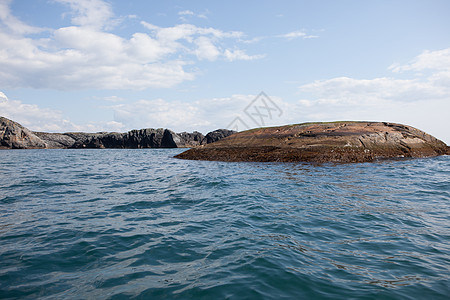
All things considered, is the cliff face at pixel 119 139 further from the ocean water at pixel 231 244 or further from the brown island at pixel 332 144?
the ocean water at pixel 231 244

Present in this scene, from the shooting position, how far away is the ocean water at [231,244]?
2.46 m

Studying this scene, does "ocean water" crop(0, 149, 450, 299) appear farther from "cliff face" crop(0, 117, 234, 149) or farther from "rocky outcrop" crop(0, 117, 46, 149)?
"rocky outcrop" crop(0, 117, 46, 149)

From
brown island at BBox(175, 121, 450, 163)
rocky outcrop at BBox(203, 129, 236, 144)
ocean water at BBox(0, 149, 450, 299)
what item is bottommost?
ocean water at BBox(0, 149, 450, 299)

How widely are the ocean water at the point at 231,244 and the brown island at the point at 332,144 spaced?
16.8 ft

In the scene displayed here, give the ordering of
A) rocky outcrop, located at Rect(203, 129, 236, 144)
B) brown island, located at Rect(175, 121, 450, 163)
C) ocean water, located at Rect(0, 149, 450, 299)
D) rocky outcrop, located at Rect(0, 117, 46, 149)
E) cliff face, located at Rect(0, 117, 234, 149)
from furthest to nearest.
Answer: cliff face, located at Rect(0, 117, 234, 149) < rocky outcrop, located at Rect(0, 117, 46, 149) < rocky outcrop, located at Rect(203, 129, 236, 144) < brown island, located at Rect(175, 121, 450, 163) < ocean water, located at Rect(0, 149, 450, 299)

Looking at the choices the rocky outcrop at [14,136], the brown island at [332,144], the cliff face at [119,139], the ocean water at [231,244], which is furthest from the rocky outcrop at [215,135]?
the rocky outcrop at [14,136]

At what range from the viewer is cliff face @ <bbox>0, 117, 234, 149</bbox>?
193 ft

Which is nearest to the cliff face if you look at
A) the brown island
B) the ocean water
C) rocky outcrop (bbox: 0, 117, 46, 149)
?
rocky outcrop (bbox: 0, 117, 46, 149)

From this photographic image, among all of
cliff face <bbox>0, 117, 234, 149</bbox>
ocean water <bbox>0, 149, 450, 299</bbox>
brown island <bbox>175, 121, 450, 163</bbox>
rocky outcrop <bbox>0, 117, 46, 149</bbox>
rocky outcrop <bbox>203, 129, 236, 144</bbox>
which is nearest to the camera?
ocean water <bbox>0, 149, 450, 299</bbox>

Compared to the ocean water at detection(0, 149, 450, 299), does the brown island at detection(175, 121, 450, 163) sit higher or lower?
higher

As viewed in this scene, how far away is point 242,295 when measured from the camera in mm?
2320

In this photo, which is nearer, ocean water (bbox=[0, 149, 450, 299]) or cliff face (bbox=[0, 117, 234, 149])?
ocean water (bbox=[0, 149, 450, 299])

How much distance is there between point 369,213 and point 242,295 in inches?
136

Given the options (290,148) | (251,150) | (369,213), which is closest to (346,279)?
(369,213)
